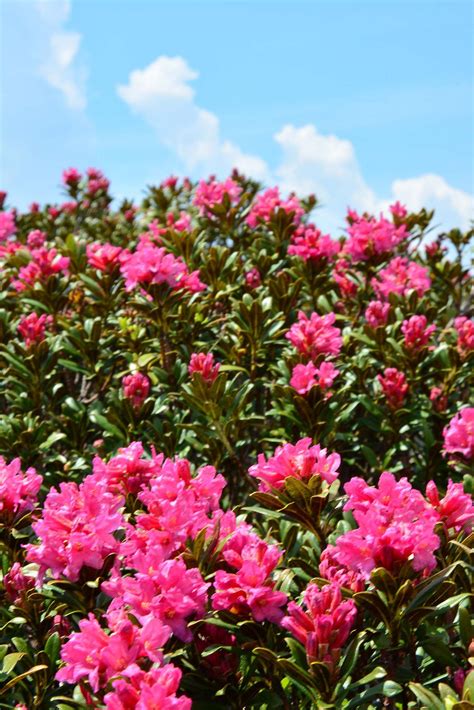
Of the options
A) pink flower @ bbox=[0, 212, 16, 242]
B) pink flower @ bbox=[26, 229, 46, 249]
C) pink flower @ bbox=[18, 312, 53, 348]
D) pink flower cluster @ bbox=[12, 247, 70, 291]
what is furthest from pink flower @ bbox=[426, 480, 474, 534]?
pink flower @ bbox=[0, 212, 16, 242]

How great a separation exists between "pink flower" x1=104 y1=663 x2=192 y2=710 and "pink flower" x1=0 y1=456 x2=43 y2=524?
1050 mm

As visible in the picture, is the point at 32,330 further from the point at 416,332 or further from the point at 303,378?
the point at 416,332

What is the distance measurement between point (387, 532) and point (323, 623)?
26 centimetres

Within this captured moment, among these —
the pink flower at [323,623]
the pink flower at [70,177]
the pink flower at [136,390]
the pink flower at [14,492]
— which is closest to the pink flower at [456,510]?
the pink flower at [323,623]

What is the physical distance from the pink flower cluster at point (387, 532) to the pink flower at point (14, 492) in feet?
3.57

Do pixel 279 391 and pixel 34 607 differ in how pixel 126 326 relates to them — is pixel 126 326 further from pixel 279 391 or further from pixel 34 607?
pixel 34 607

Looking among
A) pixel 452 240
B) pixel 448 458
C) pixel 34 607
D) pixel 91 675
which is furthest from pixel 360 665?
pixel 452 240

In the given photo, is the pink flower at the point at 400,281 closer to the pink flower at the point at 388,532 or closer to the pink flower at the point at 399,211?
the pink flower at the point at 399,211

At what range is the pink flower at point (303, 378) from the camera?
3324mm

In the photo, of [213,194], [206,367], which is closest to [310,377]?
[206,367]

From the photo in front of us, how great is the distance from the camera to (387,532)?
1.89 metres

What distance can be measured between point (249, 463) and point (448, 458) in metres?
0.99

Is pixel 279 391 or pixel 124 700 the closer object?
pixel 124 700

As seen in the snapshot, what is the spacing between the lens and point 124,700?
1.65 meters
